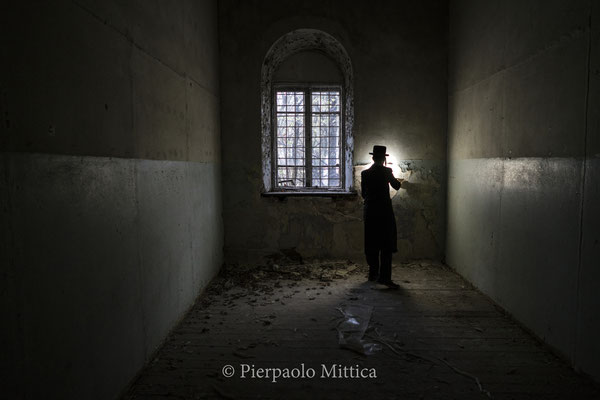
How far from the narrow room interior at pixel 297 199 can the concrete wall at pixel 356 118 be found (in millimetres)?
32

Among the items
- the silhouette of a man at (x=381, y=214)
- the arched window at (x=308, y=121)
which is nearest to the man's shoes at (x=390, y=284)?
the silhouette of a man at (x=381, y=214)

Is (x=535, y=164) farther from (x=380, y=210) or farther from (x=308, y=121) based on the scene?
(x=308, y=121)

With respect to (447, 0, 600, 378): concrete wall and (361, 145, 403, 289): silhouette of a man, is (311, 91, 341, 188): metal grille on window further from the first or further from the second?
(447, 0, 600, 378): concrete wall

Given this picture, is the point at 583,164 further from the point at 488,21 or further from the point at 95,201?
the point at 95,201

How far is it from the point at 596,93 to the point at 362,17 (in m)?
3.83

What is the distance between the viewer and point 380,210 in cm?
484

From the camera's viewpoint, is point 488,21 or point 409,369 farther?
point 488,21

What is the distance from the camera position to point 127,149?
2688 millimetres

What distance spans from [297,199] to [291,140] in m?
1.16

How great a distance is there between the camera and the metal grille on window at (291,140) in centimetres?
643

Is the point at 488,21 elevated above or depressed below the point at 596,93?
above

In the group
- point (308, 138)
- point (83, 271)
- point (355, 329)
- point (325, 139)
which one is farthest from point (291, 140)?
point (83, 271)

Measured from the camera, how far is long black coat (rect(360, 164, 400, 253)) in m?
4.80

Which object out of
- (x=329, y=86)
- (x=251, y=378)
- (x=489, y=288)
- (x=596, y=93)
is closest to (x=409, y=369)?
(x=251, y=378)
